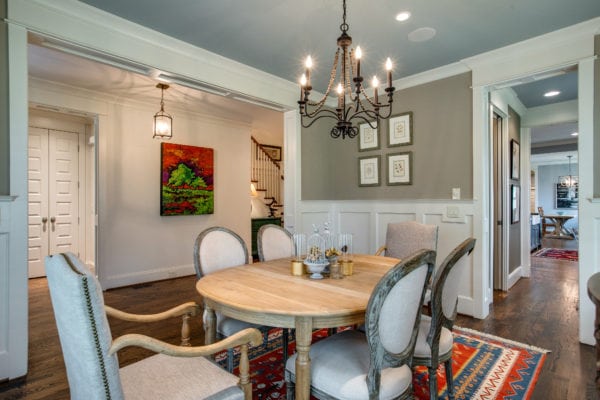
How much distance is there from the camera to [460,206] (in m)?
3.38

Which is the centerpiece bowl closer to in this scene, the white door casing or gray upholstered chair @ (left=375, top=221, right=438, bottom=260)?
gray upholstered chair @ (left=375, top=221, right=438, bottom=260)

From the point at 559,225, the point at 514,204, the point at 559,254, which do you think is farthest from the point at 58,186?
the point at 559,225

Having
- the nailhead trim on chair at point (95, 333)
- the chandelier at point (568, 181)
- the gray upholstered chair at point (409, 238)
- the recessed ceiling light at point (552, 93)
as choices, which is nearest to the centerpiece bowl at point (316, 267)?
the nailhead trim on chair at point (95, 333)

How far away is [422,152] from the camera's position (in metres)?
3.69

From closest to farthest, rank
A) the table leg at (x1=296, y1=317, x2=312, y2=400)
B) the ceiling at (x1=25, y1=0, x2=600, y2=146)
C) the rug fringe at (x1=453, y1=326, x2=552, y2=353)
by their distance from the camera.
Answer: the table leg at (x1=296, y1=317, x2=312, y2=400), the ceiling at (x1=25, y1=0, x2=600, y2=146), the rug fringe at (x1=453, y1=326, x2=552, y2=353)

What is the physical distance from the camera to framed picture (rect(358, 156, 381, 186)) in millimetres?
4094

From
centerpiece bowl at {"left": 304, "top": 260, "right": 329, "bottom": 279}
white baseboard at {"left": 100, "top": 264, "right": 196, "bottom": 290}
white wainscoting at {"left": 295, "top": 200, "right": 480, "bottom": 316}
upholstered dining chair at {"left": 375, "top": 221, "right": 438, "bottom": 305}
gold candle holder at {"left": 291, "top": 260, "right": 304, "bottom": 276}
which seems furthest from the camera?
white baseboard at {"left": 100, "top": 264, "right": 196, "bottom": 290}

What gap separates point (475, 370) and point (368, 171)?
2480 mm

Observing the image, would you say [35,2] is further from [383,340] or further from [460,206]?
[460,206]

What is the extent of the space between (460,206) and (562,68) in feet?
4.74

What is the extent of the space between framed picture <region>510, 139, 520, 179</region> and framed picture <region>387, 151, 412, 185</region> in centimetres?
181

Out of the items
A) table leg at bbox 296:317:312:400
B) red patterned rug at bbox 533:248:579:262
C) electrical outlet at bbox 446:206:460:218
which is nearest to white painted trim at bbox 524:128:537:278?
red patterned rug at bbox 533:248:579:262

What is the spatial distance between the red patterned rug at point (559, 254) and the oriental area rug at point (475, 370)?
199 inches

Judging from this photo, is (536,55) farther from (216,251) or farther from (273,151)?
(273,151)
